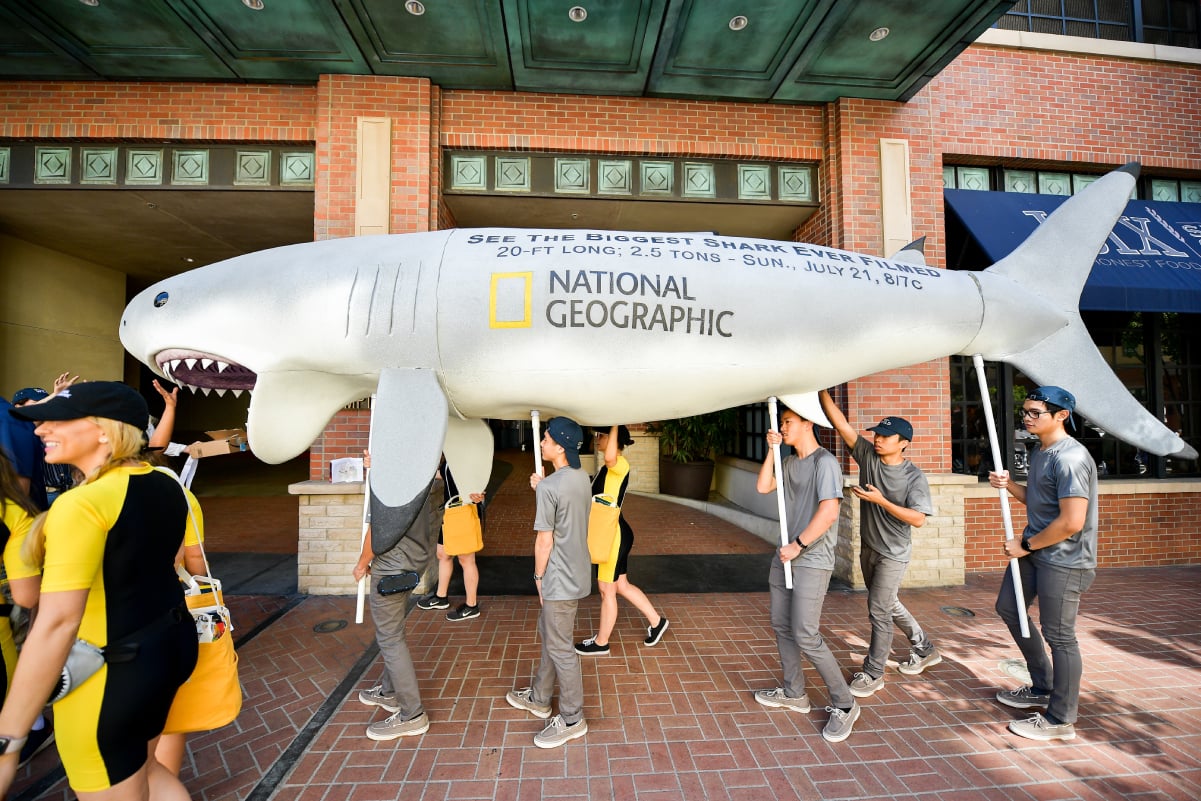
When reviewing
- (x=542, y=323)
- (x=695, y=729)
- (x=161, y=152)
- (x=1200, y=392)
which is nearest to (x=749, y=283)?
(x=542, y=323)

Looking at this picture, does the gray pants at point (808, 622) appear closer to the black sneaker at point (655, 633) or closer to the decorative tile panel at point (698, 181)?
the black sneaker at point (655, 633)

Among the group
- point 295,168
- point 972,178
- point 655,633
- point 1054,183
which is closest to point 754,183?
point 972,178

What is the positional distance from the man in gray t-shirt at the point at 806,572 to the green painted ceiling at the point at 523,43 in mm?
3952

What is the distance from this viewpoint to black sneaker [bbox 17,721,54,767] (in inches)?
107

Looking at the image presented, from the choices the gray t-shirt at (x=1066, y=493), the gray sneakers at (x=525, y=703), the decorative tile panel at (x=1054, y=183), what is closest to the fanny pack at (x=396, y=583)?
the gray sneakers at (x=525, y=703)

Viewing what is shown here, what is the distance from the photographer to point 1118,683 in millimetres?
3365

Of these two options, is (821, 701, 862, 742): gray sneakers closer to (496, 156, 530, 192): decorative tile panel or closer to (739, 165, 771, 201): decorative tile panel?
(739, 165, 771, 201): decorative tile panel

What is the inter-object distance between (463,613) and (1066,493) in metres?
4.42

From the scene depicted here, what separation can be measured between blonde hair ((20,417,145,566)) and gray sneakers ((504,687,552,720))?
238 cm

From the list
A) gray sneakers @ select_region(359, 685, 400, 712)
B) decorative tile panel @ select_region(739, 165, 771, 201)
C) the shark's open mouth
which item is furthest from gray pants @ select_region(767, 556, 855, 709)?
decorative tile panel @ select_region(739, 165, 771, 201)

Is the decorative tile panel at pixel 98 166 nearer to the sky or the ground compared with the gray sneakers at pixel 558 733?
nearer to the sky

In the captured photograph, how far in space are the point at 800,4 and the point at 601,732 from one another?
5.93 m

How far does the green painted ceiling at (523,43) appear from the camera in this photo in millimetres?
4387

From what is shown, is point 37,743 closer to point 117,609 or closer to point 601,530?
point 117,609
